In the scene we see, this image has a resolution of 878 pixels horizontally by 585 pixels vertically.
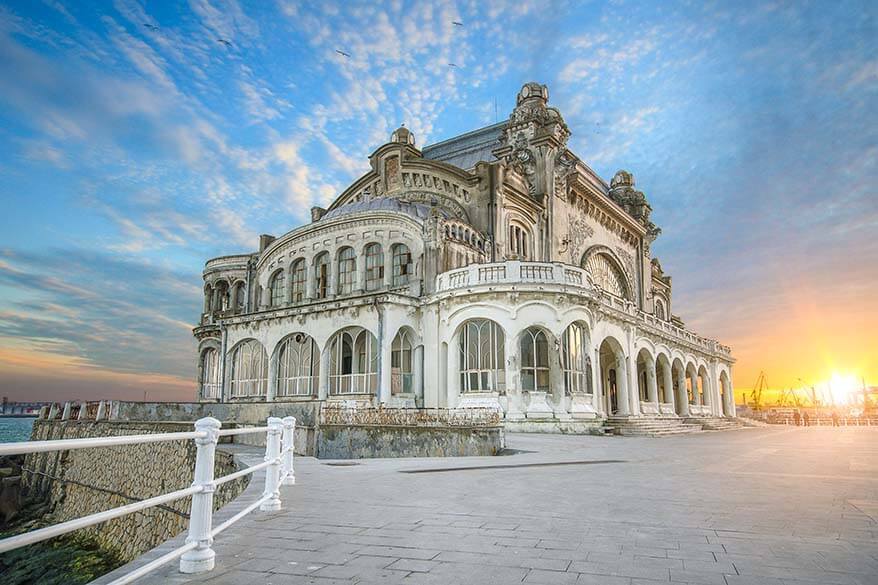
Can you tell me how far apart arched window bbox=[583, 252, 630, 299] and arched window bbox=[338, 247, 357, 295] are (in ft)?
60.9

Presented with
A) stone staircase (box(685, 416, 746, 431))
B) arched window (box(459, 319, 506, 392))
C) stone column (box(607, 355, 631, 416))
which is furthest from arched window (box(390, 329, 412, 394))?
stone staircase (box(685, 416, 746, 431))

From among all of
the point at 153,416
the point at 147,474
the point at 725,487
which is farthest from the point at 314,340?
the point at 725,487

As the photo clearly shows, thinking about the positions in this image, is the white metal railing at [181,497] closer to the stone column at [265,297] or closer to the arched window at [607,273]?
→ the stone column at [265,297]

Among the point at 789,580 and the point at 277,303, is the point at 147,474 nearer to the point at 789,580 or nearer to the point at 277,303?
the point at 277,303

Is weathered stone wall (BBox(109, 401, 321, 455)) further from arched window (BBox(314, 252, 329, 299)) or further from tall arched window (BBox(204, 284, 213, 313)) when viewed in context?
tall arched window (BBox(204, 284, 213, 313))

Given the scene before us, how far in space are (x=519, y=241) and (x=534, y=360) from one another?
1101 cm

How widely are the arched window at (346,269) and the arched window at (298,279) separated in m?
3.37

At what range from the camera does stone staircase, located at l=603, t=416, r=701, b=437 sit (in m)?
26.4

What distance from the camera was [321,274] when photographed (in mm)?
35562

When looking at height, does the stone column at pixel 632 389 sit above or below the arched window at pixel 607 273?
below

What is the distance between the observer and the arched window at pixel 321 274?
35.1 meters

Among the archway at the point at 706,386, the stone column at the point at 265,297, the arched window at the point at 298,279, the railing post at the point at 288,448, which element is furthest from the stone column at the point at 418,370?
the archway at the point at 706,386

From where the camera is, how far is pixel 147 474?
20.6 meters

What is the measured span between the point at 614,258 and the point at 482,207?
1982cm
